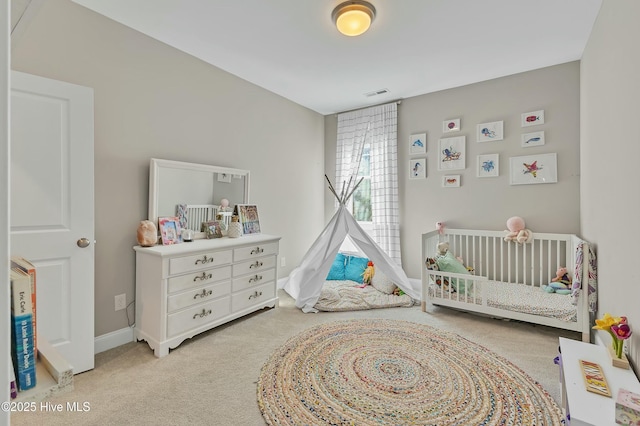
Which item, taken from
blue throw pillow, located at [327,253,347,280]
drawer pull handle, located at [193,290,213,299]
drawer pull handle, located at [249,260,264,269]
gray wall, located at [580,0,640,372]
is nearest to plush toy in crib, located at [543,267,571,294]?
gray wall, located at [580,0,640,372]

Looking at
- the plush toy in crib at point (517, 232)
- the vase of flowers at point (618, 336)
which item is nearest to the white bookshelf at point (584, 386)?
the vase of flowers at point (618, 336)

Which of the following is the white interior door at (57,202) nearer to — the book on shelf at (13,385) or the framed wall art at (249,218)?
the framed wall art at (249,218)

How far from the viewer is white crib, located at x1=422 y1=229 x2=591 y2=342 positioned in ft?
8.03

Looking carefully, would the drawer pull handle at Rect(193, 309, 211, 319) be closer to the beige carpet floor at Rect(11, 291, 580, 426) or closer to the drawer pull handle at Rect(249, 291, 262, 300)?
the beige carpet floor at Rect(11, 291, 580, 426)

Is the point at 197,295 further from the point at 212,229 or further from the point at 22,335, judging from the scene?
the point at 22,335

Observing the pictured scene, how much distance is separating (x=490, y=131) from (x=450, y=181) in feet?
2.21

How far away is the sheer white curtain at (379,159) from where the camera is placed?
3.91m

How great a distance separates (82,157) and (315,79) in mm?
2283

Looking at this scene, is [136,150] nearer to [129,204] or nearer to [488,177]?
[129,204]

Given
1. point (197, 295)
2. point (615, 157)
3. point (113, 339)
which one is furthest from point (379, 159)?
point (113, 339)

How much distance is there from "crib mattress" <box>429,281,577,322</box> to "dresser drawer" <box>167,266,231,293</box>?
2.06 metres

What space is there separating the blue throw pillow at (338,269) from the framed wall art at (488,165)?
78.6 inches

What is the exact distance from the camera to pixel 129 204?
2395 millimetres

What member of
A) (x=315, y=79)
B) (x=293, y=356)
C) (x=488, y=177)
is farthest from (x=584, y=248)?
(x=315, y=79)
